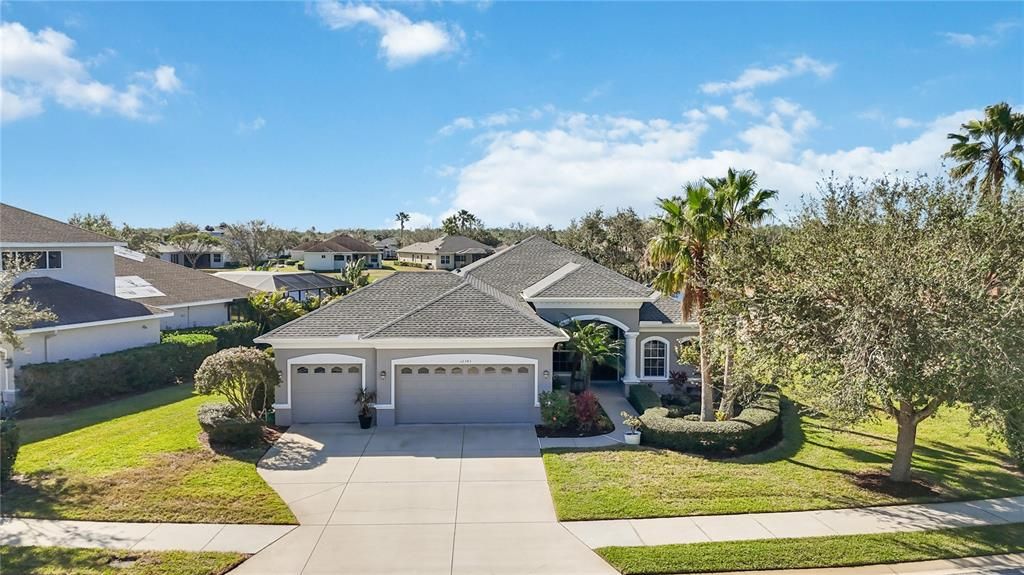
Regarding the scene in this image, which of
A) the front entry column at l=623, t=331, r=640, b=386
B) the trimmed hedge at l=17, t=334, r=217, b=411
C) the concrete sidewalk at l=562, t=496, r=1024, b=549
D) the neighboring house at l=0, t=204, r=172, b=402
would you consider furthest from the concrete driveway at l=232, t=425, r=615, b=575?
the neighboring house at l=0, t=204, r=172, b=402

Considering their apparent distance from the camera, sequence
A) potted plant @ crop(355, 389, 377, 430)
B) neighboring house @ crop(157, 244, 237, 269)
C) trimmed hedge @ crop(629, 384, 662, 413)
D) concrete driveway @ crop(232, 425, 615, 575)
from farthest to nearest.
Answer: neighboring house @ crop(157, 244, 237, 269) < trimmed hedge @ crop(629, 384, 662, 413) < potted plant @ crop(355, 389, 377, 430) < concrete driveway @ crop(232, 425, 615, 575)

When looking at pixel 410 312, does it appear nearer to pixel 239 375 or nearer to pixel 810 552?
pixel 239 375

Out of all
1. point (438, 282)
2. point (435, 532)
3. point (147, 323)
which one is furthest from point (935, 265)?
point (147, 323)

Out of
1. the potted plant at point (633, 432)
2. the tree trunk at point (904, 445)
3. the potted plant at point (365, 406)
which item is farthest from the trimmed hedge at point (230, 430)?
the tree trunk at point (904, 445)

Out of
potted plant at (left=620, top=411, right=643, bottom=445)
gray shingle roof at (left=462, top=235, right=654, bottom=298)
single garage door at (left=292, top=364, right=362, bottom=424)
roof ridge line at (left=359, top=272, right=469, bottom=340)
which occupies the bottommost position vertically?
potted plant at (left=620, top=411, right=643, bottom=445)

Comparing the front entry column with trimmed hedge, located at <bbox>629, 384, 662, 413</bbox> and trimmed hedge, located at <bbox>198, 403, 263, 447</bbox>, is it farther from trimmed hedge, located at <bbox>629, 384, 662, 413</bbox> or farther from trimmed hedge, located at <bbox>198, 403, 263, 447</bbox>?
trimmed hedge, located at <bbox>198, 403, 263, 447</bbox>
